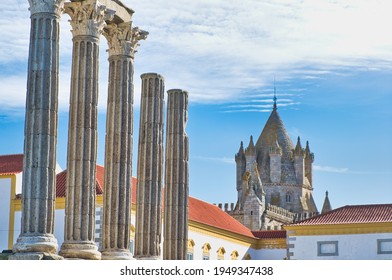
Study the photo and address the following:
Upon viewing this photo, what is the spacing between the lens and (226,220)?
76.6 metres

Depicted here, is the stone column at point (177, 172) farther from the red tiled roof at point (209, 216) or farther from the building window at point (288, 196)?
the building window at point (288, 196)

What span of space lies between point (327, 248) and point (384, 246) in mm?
3592

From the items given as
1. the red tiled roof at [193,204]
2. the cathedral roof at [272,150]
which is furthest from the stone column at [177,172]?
the cathedral roof at [272,150]

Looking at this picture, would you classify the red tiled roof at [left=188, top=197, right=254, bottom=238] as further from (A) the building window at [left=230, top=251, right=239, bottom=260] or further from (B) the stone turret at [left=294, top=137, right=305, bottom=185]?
(B) the stone turret at [left=294, top=137, right=305, bottom=185]

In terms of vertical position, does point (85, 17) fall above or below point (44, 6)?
above

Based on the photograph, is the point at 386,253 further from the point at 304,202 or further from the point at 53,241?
the point at 304,202

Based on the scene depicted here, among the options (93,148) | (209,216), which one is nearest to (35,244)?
(93,148)

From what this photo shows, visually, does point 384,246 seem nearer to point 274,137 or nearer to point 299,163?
point 299,163

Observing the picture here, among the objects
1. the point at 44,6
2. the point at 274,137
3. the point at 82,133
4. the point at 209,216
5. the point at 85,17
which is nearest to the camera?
the point at 44,6

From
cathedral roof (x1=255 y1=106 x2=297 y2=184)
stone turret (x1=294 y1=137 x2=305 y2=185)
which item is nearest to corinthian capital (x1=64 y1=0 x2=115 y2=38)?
cathedral roof (x1=255 y1=106 x2=297 y2=184)

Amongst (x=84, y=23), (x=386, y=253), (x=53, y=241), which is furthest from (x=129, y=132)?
(x=386, y=253)

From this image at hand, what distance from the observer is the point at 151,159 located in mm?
38000

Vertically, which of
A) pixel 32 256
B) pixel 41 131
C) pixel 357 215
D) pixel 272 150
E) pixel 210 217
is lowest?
pixel 32 256

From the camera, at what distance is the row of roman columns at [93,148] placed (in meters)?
29.6
